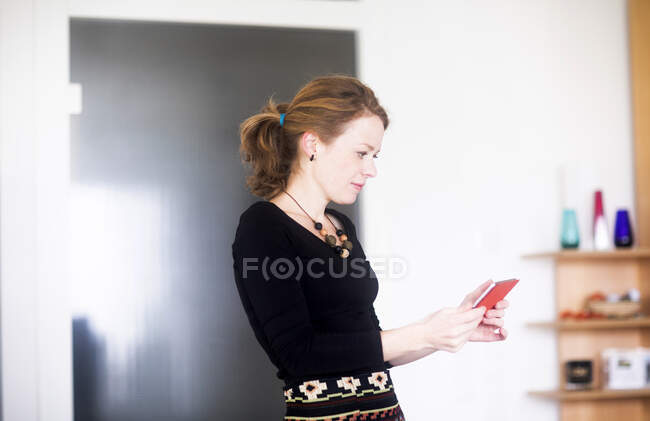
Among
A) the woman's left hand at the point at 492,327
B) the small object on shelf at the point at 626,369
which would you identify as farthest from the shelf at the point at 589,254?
the woman's left hand at the point at 492,327

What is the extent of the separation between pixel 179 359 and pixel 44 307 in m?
0.59

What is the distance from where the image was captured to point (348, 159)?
1.60 metres

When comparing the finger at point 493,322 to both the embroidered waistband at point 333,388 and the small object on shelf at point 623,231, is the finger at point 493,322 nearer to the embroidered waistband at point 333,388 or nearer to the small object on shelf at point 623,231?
the embroidered waistband at point 333,388

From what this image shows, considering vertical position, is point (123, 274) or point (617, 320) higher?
point (123, 274)

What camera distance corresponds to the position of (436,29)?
3328 millimetres

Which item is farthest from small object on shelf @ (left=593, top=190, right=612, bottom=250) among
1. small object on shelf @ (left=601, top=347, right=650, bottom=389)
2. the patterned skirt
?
the patterned skirt

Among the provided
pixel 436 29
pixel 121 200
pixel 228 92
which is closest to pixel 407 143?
pixel 436 29

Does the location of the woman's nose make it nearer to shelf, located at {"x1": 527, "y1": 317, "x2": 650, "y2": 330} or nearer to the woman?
the woman

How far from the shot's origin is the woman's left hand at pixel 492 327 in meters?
1.66

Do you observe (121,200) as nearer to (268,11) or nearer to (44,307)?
(44,307)

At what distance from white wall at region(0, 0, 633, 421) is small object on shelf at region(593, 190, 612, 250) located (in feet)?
→ 0.35

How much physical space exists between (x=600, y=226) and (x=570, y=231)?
17cm

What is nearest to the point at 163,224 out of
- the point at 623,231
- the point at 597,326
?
the point at 597,326

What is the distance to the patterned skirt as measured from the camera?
1.43 meters
